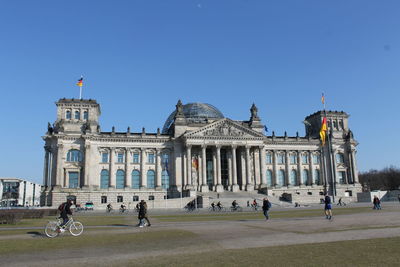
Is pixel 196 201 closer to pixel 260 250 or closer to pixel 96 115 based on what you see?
pixel 96 115

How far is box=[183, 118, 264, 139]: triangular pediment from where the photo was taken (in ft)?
286

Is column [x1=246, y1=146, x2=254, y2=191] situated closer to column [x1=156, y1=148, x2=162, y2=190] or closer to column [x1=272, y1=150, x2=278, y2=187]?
column [x1=272, y1=150, x2=278, y2=187]

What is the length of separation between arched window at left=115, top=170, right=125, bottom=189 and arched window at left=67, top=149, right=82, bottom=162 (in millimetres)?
10023

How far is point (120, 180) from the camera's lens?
86125 millimetres

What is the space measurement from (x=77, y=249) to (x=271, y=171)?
85196 mm

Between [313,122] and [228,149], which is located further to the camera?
[313,122]

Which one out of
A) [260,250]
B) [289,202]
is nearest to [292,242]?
[260,250]

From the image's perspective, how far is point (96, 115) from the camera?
87688 mm

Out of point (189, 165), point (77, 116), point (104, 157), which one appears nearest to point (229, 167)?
point (189, 165)

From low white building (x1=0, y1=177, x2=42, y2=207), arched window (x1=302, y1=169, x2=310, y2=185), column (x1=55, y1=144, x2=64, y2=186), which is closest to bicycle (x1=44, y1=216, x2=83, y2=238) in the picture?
column (x1=55, y1=144, x2=64, y2=186)

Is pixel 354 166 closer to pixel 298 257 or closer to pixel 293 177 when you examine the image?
pixel 293 177

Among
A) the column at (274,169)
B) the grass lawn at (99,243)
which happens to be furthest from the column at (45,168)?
the grass lawn at (99,243)

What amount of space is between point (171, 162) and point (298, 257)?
77.9 metres

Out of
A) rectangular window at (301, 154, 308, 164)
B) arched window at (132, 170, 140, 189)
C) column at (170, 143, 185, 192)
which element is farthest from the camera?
rectangular window at (301, 154, 308, 164)
